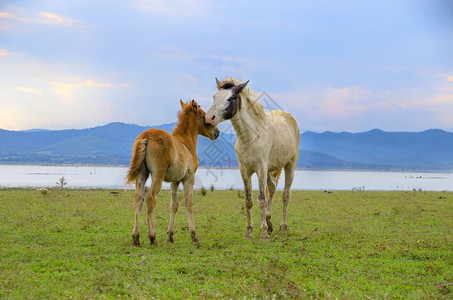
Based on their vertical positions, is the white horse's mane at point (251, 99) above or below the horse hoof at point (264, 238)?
above

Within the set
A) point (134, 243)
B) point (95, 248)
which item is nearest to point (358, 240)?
point (134, 243)

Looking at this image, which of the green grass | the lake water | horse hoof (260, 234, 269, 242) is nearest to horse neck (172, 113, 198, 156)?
the lake water

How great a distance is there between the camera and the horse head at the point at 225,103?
9039 millimetres

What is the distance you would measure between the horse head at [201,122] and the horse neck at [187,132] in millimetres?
154

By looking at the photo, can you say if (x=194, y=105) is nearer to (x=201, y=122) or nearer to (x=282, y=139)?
(x=201, y=122)

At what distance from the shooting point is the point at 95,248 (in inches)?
329

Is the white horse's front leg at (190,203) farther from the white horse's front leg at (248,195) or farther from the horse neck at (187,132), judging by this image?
the white horse's front leg at (248,195)

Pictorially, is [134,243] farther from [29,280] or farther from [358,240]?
[358,240]

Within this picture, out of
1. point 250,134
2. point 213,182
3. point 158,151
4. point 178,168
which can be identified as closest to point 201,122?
point 250,134

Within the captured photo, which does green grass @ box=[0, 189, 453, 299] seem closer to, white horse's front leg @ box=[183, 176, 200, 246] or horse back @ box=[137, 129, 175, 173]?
white horse's front leg @ box=[183, 176, 200, 246]

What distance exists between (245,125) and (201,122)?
3.53 ft

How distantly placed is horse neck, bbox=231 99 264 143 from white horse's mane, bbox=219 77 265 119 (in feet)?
0.41

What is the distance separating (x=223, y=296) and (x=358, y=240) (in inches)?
226

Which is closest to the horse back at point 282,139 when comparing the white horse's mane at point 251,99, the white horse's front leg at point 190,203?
the white horse's mane at point 251,99
